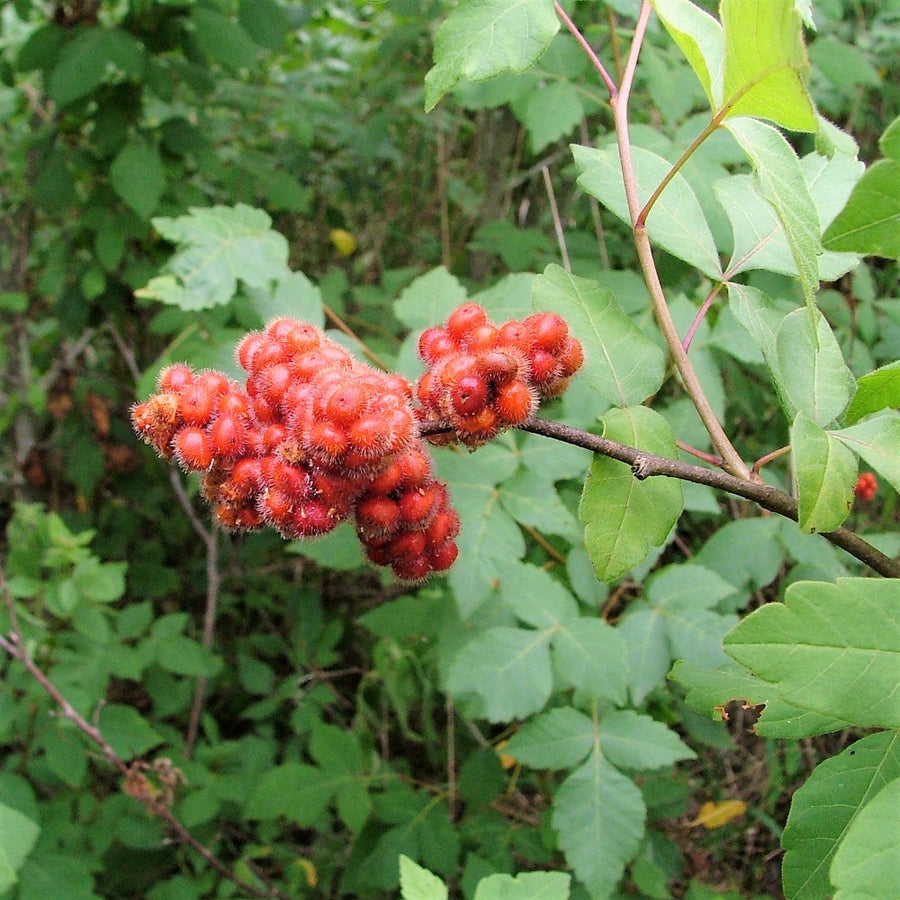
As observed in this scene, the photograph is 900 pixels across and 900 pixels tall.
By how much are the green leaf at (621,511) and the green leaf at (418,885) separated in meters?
0.52

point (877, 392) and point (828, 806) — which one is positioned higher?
point (877, 392)

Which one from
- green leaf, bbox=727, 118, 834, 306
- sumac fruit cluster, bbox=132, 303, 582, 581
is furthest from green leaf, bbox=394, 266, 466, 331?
green leaf, bbox=727, 118, 834, 306

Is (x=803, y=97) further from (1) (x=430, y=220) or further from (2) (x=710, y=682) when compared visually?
(1) (x=430, y=220)

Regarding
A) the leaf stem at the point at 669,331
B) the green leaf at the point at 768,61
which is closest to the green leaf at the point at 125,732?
the leaf stem at the point at 669,331

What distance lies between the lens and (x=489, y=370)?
3.60ft

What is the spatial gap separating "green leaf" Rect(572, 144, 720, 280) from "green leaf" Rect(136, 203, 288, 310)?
3.89 feet

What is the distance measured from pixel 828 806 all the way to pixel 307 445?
81 cm

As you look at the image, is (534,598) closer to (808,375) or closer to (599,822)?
(599,822)

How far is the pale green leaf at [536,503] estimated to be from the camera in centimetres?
207

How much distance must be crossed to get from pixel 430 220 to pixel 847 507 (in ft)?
14.9

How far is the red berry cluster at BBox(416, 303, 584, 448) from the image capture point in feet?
3.62

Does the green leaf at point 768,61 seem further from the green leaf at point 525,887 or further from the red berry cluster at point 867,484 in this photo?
the red berry cluster at point 867,484

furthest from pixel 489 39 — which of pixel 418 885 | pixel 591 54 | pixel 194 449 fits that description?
pixel 418 885

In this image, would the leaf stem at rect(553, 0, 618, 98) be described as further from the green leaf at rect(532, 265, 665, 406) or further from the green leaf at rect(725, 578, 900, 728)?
the green leaf at rect(725, 578, 900, 728)
